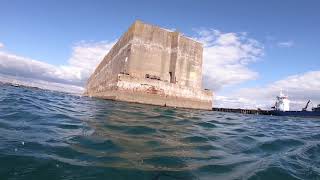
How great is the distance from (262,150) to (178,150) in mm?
1924

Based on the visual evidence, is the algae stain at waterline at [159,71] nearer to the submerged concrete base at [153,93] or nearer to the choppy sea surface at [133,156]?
the submerged concrete base at [153,93]

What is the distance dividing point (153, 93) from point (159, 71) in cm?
456

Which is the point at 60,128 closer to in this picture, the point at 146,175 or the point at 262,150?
the point at 146,175

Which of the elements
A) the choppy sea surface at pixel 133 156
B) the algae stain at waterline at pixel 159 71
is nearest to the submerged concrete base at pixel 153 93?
the algae stain at waterline at pixel 159 71

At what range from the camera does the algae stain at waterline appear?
2641 cm

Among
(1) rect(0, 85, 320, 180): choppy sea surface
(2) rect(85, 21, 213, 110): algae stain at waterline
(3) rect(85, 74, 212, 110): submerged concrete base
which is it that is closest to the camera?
(1) rect(0, 85, 320, 180): choppy sea surface

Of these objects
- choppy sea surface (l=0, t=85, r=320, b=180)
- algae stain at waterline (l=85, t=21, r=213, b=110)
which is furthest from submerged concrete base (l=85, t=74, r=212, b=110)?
choppy sea surface (l=0, t=85, r=320, b=180)

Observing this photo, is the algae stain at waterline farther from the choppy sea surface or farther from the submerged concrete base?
the choppy sea surface

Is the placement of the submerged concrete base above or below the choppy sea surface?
above

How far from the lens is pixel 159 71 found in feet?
102

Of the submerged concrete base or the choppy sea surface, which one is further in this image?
the submerged concrete base

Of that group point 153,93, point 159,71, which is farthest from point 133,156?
point 159,71

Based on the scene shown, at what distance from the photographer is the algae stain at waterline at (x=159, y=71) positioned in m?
26.4

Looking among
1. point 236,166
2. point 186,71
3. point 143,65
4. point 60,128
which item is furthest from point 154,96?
point 236,166
